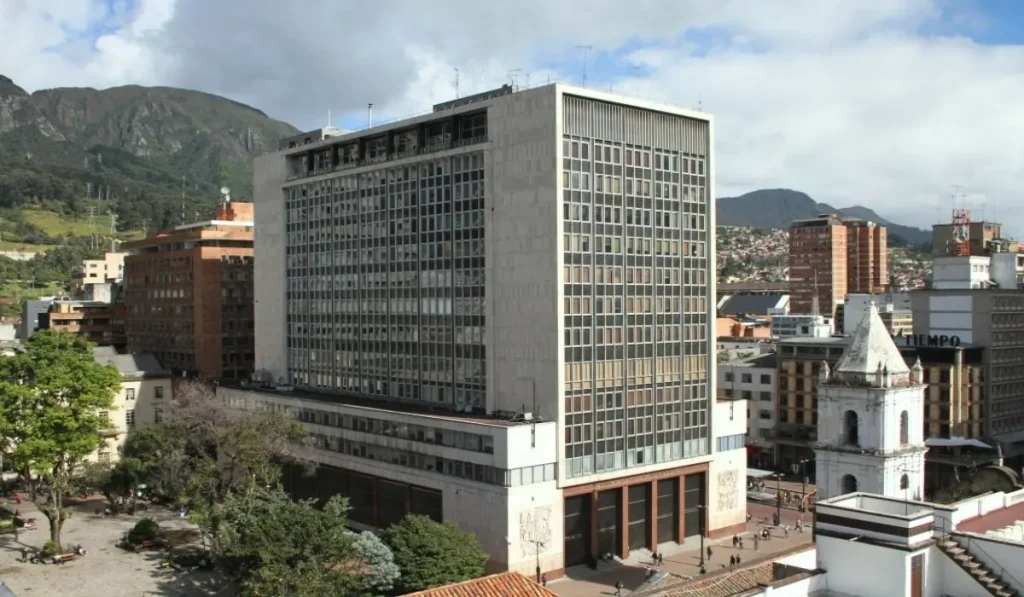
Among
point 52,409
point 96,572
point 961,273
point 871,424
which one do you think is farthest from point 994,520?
point 961,273

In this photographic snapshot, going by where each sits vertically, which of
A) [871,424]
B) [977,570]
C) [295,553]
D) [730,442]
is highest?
[871,424]

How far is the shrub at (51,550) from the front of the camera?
65.7 m

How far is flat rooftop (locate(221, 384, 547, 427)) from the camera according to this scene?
6341cm

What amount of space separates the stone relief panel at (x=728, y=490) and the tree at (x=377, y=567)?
28.2 meters

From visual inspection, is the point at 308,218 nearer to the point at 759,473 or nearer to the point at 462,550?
the point at 462,550

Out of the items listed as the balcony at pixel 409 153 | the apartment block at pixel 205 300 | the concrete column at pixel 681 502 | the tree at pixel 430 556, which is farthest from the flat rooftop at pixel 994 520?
the apartment block at pixel 205 300

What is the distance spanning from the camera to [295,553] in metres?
48.3

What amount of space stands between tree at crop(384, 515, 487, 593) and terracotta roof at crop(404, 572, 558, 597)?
41.5 feet

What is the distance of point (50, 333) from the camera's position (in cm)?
7088

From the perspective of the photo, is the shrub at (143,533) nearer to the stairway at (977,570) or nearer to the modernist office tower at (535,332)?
the modernist office tower at (535,332)

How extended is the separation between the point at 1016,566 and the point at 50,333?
63439 mm

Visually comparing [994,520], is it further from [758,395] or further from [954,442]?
[758,395]

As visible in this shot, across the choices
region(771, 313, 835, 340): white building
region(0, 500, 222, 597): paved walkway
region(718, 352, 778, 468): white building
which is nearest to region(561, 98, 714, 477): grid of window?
region(0, 500, 222, 597): paved walkway

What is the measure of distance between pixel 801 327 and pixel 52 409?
10429 cm
